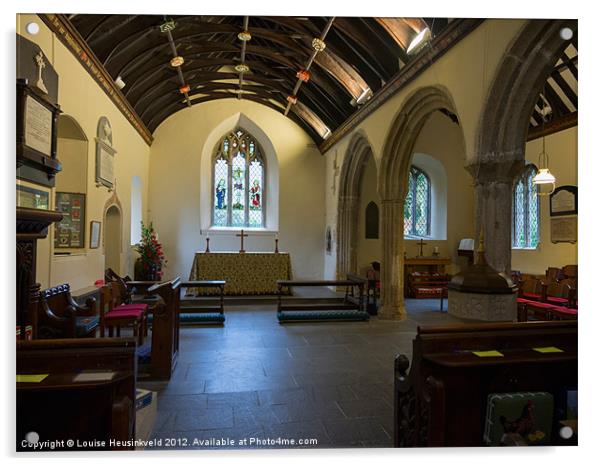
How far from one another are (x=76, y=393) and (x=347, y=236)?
8253mm

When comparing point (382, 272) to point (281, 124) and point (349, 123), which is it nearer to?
point (349, 123)

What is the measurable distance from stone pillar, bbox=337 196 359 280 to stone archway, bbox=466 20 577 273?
219 inches

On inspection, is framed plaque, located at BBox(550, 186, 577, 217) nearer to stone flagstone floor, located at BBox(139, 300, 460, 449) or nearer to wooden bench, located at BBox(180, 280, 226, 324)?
stone flagstone floor, located at BBox(139, 300, 460, 449)

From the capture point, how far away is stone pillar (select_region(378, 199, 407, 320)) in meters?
6.91

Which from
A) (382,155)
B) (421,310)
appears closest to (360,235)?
(421,310)

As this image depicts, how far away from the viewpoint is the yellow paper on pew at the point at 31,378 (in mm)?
1896

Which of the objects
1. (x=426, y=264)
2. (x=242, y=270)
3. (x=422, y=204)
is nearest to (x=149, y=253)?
(x=242, y=270)

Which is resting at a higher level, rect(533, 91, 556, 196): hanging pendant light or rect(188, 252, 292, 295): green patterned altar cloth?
rect(533, 91, 556, 196): hanging pendant light

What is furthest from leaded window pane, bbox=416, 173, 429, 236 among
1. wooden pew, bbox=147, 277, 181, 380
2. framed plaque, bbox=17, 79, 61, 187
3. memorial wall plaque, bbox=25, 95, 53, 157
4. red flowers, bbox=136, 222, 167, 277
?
memorial wall plaque, bbox=25, 95, 53, 157

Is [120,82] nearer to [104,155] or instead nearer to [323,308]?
[104,155]

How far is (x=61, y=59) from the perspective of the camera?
4.63 m

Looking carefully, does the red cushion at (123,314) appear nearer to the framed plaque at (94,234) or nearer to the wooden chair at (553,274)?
the framed plaque at (94,234)

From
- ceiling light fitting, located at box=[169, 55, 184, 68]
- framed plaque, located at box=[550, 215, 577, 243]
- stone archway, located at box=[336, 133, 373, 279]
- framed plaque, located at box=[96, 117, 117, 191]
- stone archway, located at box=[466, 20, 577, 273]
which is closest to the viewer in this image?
stone archway, located at box=[466, 20, 577, 273]

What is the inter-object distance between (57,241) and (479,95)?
5.35 metres
